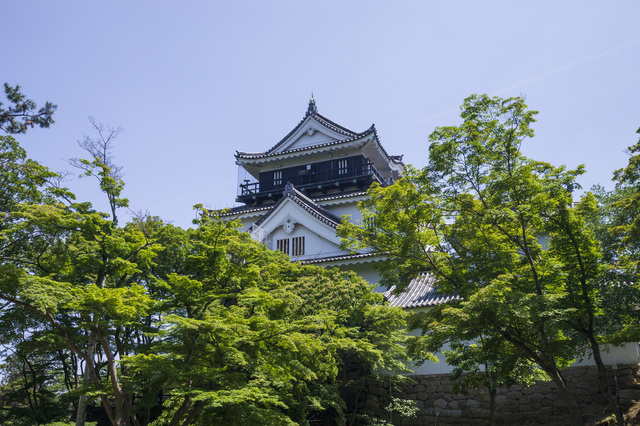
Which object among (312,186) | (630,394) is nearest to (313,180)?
(312,186)

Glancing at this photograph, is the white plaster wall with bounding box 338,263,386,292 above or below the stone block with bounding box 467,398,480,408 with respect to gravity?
above

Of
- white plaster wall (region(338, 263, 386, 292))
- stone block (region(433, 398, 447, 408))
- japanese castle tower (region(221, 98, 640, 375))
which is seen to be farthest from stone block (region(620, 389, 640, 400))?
white plaster wall (region(338, 263, 386, 292))

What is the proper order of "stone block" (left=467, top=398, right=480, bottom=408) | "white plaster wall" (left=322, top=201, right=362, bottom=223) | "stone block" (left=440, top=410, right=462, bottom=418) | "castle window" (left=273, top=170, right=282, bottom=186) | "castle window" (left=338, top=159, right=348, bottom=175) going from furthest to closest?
"castle window" (left=273, top=170, right=282, bottom=186) → "castle window" (left=338, top=159, right=348, bottom=175) → "white plaster wall" (left=322, top=201, right=362, bottom=223) → "stone block" (left=440, top=410, right=462, bottom=418) → "stone block" (left=467, top=398, right=480, bottom=408)

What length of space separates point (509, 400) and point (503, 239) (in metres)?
6.68

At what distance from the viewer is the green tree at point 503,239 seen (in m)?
10.3

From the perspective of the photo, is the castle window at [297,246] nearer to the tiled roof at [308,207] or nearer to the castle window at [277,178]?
the tiled roof at [308,207]

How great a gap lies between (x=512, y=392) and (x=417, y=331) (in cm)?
382

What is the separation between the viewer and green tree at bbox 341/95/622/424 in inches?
407

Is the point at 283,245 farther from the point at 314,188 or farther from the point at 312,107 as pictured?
the point at 312,107

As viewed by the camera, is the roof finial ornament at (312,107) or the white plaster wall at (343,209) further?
the roof finial ornament at (312,107)

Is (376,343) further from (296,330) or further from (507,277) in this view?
(507,277)

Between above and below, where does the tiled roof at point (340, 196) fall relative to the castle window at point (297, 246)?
above

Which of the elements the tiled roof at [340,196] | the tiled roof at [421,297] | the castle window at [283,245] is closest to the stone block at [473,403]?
the tiled roof at [421,297]

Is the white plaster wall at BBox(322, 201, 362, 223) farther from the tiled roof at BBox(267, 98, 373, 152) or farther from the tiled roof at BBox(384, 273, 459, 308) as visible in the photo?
the tiled roof at BBox(384, 273, 459, 308)
